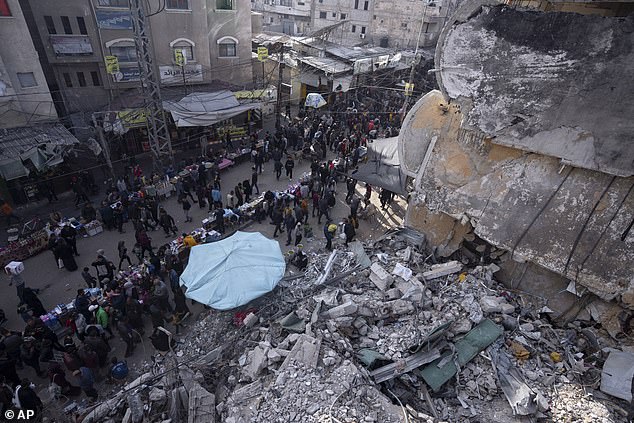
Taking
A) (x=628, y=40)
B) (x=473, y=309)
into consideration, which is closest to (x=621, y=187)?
(x=628, y=40)

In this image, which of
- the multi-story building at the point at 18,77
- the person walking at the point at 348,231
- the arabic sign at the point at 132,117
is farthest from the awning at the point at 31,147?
the person walking at the point at 348,231

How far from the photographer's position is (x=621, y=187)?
8.20 meters

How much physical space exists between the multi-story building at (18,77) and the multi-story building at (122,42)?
10.3 ft

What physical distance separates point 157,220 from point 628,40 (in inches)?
541

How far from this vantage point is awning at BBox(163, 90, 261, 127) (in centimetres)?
1694

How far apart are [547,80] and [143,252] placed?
39.5 ft

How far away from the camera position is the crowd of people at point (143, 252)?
7969 millimetres

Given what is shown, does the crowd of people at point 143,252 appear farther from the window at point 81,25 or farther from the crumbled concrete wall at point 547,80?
the window at point 81,25

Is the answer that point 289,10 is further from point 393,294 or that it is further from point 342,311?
point 342,311

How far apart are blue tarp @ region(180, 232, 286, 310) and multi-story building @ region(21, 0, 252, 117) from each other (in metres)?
11.9

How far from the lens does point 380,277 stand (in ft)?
31.4

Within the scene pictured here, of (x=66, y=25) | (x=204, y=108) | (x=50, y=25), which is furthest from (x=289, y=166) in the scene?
(x=50, y=25)

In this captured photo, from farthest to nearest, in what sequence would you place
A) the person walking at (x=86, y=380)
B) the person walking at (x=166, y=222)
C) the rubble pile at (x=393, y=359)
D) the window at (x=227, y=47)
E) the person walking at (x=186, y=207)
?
the window at (x=227, y=47)
the person walking at (x=186, y=207)
the person walking at (x=166, y=222)
the person walking at (x=86, y=380)
the rubble pile at (x=393, y=359)

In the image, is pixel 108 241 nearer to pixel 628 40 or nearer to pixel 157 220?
pixel 157 220
